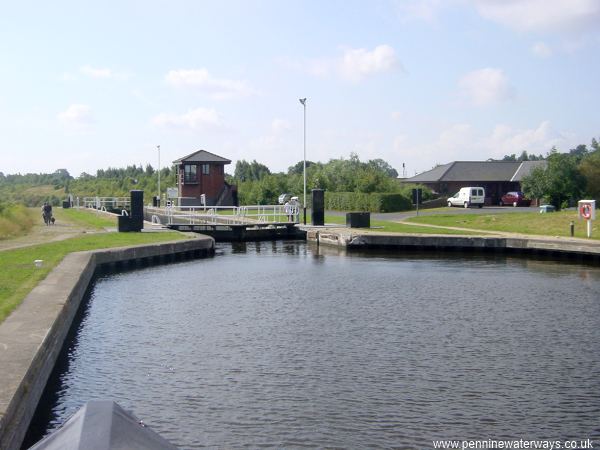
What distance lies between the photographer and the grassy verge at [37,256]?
16.6 meters

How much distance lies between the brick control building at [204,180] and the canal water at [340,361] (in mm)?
46804

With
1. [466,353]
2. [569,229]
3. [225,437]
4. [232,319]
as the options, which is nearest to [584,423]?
[466,353]

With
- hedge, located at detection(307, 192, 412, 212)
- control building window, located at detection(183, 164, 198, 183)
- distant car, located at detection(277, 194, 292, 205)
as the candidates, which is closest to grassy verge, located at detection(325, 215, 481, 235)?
hedge, located at detection(307, 192, 412, 212)

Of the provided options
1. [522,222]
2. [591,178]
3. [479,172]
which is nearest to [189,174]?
[479,172]

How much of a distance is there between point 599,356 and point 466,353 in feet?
8.13

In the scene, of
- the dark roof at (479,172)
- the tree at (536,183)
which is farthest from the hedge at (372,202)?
the dark roof at (479,172)

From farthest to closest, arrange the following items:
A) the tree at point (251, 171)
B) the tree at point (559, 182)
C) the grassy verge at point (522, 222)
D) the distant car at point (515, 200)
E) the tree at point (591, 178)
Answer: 1. the tree at point (251, 171)
2. the distant car at point (515, 200)
3. the tree at point (591, 178)
4. the tree at point (559, 182)
5. the grassy verge at point (522, 222)

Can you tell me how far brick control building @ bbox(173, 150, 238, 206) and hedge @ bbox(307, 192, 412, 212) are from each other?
12.3 meters

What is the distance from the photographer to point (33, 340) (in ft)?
38.8

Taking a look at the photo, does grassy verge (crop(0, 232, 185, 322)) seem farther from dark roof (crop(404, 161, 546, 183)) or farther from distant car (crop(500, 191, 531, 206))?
dark roof (crop(404, 161, 546, 183))

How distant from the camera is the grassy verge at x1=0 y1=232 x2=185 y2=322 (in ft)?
54.4

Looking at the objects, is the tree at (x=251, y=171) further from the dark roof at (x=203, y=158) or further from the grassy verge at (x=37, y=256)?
the grassy verge at (x=37, y=256)

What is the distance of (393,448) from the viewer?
962cm

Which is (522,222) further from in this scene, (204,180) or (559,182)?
(204,180)
